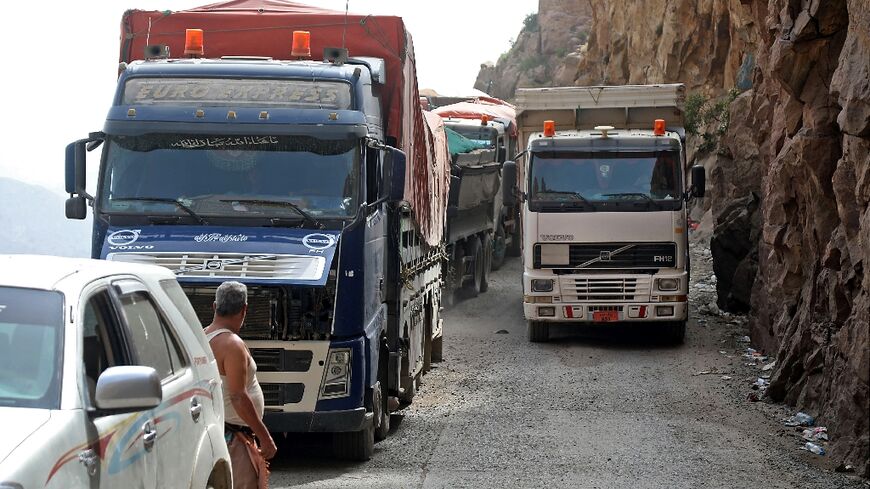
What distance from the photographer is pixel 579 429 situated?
490 inches

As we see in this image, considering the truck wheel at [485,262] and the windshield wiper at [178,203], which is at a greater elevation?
the windshield wiper at [178,203]

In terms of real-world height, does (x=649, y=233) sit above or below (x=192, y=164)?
below

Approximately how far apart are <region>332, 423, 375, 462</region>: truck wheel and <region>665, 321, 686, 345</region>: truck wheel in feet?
29.9

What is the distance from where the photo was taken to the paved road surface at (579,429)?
33.5 feet

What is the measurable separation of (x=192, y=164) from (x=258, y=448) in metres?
3.92

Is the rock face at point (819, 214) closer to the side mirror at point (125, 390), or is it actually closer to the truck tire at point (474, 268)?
the side mirror at point (125, 390)

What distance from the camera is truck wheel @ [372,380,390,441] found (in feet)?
35.7

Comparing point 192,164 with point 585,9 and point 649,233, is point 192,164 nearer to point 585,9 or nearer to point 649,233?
point 649,233

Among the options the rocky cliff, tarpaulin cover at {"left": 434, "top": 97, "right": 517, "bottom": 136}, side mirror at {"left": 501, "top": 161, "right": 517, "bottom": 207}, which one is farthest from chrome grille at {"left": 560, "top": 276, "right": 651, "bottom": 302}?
tarpaulin cover at {"left": 434, "top": 97, "right": 517, "bottom": 136}

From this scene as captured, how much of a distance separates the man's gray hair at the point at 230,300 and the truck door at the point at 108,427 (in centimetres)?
193

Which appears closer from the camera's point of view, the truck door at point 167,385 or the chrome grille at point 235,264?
the truck door at point 167,385

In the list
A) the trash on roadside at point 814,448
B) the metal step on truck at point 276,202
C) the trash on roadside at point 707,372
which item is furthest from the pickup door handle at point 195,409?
the trash on roadside at point 707,372

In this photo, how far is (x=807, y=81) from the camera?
14.5 m

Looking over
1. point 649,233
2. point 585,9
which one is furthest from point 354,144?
point 585,9
